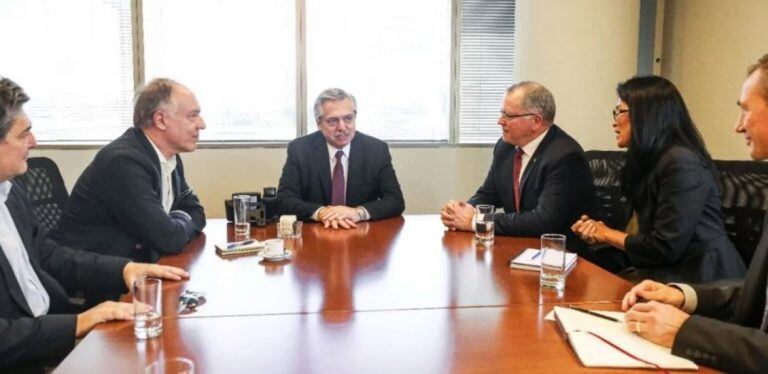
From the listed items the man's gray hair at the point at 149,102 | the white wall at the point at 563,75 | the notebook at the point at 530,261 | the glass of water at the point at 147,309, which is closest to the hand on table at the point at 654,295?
the notebook at the point at 530,261

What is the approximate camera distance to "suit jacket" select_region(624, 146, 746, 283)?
7.05 feet

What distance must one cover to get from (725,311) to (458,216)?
1.15 meters

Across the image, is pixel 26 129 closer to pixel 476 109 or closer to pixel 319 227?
pixel 319 227

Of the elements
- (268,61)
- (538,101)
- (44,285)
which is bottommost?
(44,285)

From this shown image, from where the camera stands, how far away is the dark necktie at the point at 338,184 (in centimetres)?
320

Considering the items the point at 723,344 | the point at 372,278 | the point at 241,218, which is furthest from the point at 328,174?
the point at 723,344

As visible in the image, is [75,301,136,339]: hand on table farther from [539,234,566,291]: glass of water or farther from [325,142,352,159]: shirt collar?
[325,142,352,159]: shirt collar

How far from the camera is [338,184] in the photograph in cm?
320

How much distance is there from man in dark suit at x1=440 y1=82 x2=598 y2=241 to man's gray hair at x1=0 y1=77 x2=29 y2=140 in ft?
5.32

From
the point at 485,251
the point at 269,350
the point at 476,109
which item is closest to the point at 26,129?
the point at 269,350

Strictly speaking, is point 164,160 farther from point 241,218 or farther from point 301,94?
point 301,94

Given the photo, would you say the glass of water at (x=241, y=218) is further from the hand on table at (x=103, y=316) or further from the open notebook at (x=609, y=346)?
the open notebook at (x=609, y=346)

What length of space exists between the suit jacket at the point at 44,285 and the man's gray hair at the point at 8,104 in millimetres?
248

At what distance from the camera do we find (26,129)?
1766mm
